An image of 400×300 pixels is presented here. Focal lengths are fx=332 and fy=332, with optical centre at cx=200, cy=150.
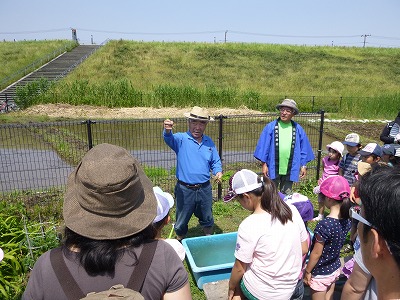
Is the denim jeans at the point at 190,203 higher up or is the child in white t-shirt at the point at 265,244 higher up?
the child in white t-shirt at the point at 265,244

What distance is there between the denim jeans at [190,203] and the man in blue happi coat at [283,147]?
1032mm

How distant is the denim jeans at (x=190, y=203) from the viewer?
4293mm

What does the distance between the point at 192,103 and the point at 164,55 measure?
2082cm

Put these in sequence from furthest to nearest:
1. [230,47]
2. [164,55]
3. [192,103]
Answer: [230,47] < [164,55] < [192,103]

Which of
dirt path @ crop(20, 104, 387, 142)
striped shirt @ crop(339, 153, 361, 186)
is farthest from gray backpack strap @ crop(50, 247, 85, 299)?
dirt path @ crop(20, 104, 387, 142)

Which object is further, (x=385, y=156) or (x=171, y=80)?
(x=171, y=80)

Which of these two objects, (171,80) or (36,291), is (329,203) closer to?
(36,291)

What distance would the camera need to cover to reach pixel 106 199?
1313 millimetres

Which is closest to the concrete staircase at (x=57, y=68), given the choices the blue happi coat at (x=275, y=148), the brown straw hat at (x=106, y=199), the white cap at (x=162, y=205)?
the blue happi coat at (x=275, y=148)

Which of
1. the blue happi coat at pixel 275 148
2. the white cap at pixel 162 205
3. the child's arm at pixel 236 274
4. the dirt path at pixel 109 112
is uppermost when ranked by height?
the white cap at pixel 162 205

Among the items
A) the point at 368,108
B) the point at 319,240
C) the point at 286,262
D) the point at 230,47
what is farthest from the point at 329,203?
the point at 230,47

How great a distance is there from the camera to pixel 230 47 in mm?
45062

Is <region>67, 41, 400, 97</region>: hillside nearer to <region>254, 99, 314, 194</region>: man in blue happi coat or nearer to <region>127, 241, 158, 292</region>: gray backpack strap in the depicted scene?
<region>254, 99, 314, 194</region>: man in blue happi coat

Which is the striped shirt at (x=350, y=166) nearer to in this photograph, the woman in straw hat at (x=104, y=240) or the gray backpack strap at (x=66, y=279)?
the woman in straw hat at (x=104, y=240)
